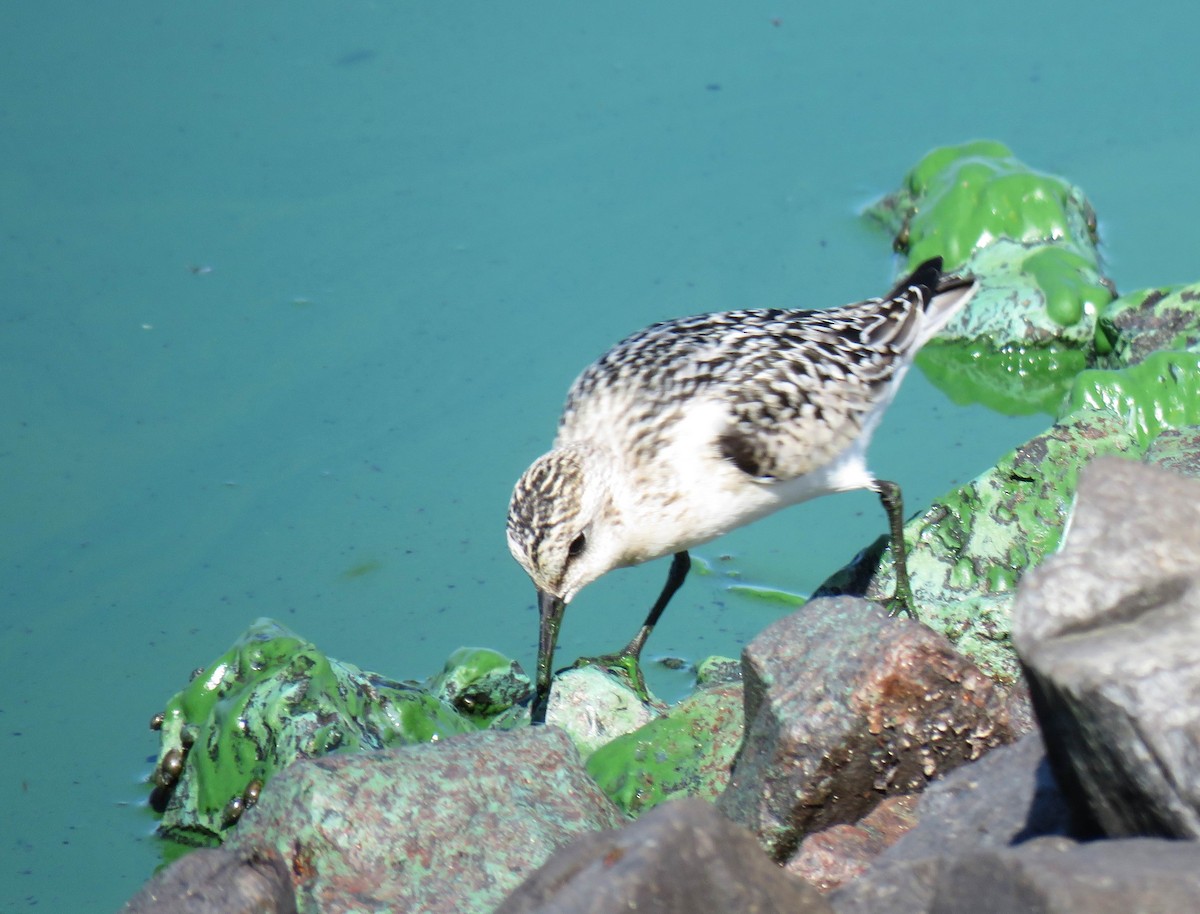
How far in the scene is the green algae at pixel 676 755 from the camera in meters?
4.84

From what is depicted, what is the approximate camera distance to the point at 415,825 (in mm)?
3965

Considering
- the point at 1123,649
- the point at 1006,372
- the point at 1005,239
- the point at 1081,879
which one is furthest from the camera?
the point at 1005,239

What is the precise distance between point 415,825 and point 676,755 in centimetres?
124

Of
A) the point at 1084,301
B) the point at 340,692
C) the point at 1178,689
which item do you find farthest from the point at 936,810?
the point at 1084,301

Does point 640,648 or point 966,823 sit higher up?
point 966,823

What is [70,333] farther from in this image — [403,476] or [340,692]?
[340,692]

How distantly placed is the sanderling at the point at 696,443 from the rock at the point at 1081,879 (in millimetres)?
2613

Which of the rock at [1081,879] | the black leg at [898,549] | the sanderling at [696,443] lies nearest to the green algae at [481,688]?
the sanderling at [696,443]

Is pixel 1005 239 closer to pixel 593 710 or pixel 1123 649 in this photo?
pixel 593 710

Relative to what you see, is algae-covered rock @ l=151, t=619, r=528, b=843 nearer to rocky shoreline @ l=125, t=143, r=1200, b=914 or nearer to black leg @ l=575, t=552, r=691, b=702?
rocky shoreline @ l=125, t=143, r=1200, b=914

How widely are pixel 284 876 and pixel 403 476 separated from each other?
365 centimetres

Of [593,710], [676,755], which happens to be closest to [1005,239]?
[593,710]

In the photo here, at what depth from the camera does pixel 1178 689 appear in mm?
2684

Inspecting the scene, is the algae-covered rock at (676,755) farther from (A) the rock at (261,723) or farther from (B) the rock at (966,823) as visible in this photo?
(B) the rock at (966,823)
